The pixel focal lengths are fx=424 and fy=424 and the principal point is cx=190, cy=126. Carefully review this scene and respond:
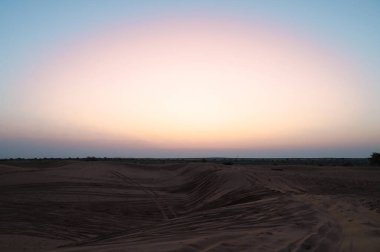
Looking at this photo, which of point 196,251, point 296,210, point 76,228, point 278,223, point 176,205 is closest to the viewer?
point 196,251

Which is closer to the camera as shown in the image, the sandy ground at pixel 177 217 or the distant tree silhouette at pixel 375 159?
the sandy ground at pixel 177 217

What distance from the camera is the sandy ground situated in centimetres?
731

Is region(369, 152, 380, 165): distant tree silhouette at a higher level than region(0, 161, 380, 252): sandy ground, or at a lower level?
higher

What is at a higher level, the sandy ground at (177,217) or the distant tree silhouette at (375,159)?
the distant tree silhouette at (375,159)

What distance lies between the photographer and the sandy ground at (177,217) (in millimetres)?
7308

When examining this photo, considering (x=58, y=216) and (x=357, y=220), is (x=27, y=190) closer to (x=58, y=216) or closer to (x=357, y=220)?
(x=58, y=216)

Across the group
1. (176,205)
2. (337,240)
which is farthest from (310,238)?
(176,205)

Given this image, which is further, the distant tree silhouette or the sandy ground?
the distant tree silhouette

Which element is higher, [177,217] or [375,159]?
[375,159]

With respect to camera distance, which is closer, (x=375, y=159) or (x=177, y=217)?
(x=177, y=217)

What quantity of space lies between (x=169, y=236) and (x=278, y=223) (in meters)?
2.72

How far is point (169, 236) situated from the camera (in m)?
8.19

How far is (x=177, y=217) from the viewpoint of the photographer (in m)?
15.3

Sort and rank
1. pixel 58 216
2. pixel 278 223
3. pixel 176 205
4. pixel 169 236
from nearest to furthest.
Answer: pixel 169 236 → pixel 278 223 → pixel 58 216 → pixel 176 205
